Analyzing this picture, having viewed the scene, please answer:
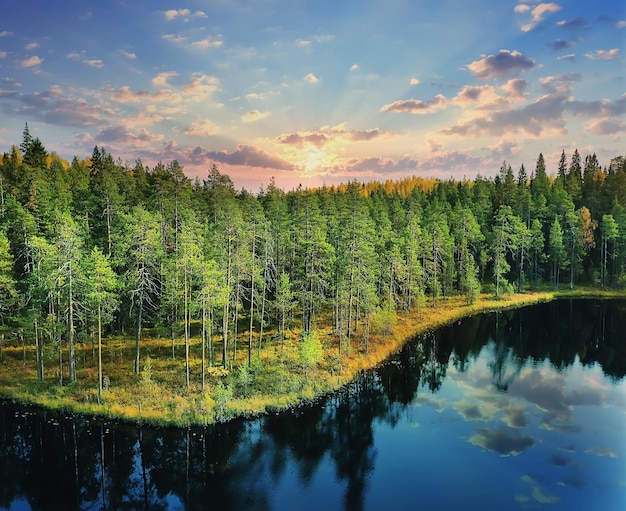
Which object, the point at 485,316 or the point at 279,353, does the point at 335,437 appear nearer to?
the point at 279,353

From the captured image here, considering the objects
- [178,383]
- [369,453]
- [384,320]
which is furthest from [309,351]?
[384,320]

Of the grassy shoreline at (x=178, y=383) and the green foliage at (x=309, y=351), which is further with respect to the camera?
the green foliage at (x=309, y=351)

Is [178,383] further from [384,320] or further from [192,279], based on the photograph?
[384,320]

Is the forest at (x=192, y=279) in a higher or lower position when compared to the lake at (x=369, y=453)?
higher

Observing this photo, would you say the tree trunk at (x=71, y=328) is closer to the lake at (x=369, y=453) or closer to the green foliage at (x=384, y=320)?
the lake at (x=369, y=453)

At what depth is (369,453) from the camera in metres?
31.4

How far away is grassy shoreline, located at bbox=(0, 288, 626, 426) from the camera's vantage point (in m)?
35.9

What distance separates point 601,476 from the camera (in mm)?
27719

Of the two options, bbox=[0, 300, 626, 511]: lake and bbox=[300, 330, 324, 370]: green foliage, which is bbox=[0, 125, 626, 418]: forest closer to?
bbox=[300, 330, 324, 370]: green foliage

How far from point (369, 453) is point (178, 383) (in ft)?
58.8

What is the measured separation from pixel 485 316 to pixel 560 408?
110 feet

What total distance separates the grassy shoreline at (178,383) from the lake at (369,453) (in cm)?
118

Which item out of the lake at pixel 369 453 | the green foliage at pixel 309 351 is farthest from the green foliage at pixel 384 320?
the green foliage at pixel 309 351

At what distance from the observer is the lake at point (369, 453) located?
2616cm
